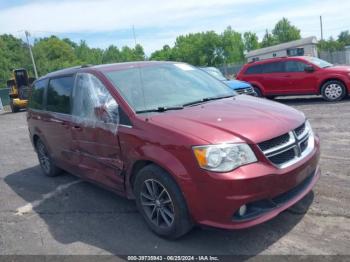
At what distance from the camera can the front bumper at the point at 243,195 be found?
133 inches

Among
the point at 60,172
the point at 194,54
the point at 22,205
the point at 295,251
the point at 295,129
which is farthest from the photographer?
the point at 194,54

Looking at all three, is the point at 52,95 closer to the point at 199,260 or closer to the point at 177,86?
the point at 177,86

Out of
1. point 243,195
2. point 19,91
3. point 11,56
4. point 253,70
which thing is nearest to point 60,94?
point 243,195

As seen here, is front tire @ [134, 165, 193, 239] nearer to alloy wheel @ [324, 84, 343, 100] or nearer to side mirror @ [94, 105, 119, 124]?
side mirror @ [94, 105, 119, 124]

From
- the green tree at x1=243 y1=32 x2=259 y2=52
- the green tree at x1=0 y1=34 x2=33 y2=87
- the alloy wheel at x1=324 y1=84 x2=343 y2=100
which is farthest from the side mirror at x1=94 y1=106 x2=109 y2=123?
the green tree at x1=243 y1=32 x2=259 y2=52

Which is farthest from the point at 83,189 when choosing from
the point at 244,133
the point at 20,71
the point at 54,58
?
the point at 54,58

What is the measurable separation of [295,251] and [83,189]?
3495mm

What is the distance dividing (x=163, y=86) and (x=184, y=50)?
86815 mm

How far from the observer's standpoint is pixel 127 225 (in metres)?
4.49

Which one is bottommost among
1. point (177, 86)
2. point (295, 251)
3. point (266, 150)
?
point (295, 251)

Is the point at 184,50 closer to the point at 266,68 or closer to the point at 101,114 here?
the point at 266,68

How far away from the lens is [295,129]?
3.89 meters

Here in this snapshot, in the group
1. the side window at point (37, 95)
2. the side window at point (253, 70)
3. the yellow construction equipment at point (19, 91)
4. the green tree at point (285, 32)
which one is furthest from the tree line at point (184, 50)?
the side window at point (37, 95)

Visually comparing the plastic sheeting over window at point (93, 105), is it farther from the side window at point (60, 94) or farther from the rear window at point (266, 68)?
the rear window at point (266, 68)
